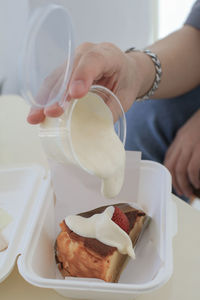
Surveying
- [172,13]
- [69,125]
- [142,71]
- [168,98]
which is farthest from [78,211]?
[172,13]

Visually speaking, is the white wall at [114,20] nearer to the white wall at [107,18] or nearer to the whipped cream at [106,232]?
the white wall at [107,18]

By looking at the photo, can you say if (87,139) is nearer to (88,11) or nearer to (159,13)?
(88,11)

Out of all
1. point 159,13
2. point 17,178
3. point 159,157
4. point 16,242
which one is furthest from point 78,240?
point 159,13

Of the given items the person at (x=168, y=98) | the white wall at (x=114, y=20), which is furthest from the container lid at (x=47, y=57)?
the white wall at (x=114, y=20)

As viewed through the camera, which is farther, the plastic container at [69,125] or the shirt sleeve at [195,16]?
the shirt sleeve at [195,16]

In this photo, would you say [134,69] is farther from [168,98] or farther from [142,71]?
[168,98]

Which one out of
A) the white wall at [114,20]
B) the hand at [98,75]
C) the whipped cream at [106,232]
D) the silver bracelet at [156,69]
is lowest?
the white wall at [114,20]
